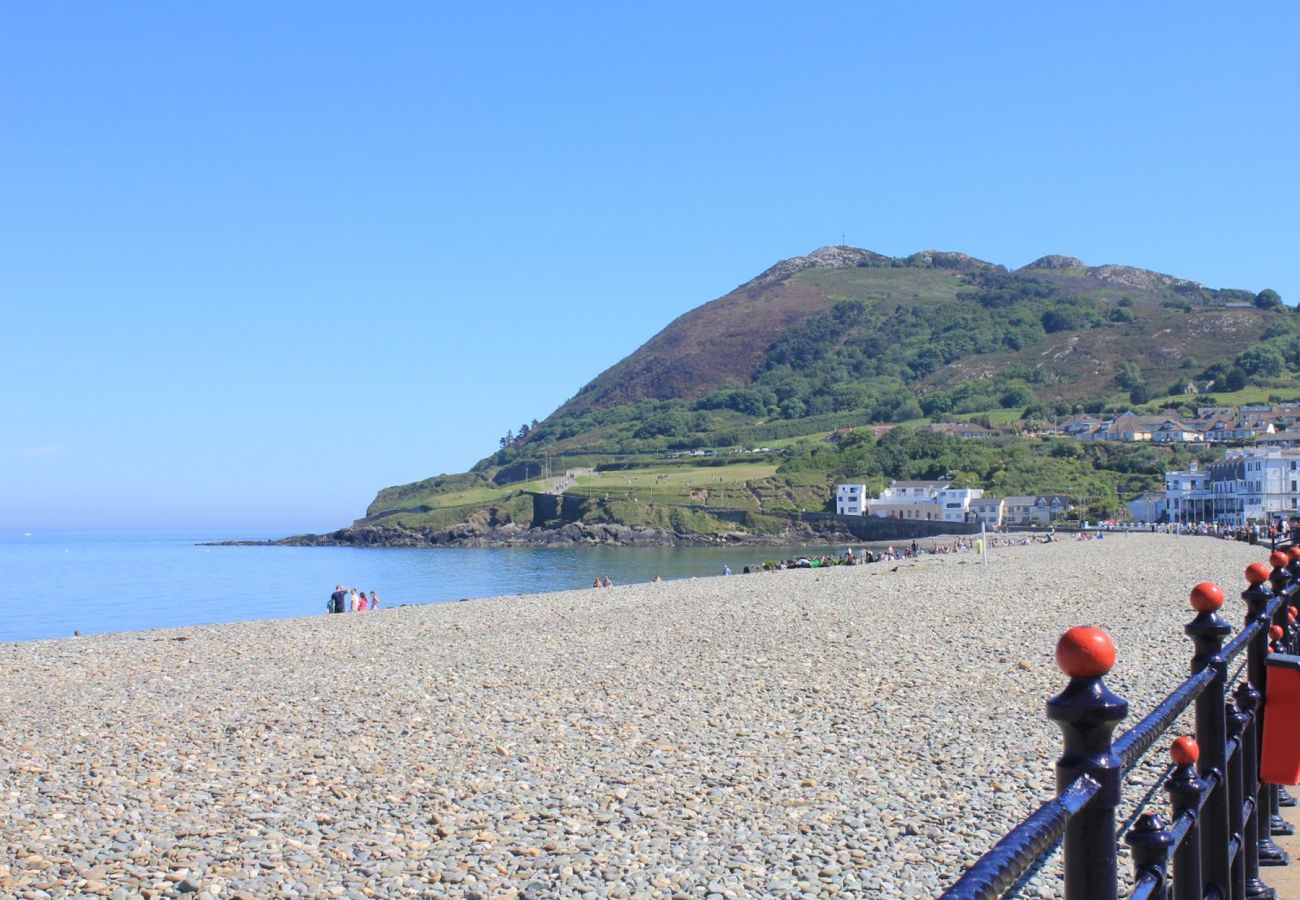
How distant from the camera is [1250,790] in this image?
4.00 metres

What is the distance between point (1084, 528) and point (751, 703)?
291 ft

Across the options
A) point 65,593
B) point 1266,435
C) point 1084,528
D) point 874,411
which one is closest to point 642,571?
point 65,593

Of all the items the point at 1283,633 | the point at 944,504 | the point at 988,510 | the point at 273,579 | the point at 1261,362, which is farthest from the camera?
the point at 1261,362

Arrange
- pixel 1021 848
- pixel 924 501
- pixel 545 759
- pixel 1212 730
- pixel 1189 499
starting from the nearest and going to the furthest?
pixel 1021 848
pixel 1212 730
pixel 545 759
pixel 1189 499
pixel 924 501

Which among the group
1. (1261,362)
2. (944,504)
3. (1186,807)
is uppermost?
(1261,362)

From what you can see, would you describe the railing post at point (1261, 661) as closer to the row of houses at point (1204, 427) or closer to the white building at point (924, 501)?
the white building at point (924, 501)

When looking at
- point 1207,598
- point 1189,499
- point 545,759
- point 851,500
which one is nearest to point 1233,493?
point 1189,499

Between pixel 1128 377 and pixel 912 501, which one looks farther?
pixel 1128 377

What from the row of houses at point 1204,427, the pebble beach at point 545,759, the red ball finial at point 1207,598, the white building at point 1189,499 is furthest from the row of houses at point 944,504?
the red ball finial at point 1207,598

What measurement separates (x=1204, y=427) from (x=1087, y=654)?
154 meters

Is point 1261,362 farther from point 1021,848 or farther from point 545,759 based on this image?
point 1021,848

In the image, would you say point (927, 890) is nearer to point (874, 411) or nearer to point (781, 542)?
point (781, 542)

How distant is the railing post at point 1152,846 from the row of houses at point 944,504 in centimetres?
11048

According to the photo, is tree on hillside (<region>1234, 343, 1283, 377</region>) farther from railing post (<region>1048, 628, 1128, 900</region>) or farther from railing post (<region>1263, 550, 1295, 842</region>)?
railing post (<region>1048, 628, 1128, 900</region>)
